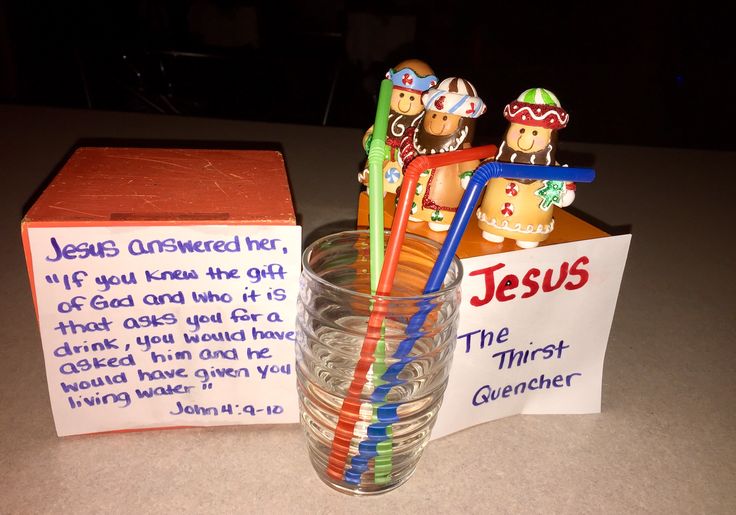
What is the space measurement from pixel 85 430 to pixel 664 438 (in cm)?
54

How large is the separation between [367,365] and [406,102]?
11.5 inches

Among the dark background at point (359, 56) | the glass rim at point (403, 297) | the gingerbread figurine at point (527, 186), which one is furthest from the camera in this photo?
the dark background at point (359, 56)

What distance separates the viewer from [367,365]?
49 cm

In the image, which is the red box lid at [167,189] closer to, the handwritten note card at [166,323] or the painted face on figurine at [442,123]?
the handwritten note card at [166,323]

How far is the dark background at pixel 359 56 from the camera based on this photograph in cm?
186

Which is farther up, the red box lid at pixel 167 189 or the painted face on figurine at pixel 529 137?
the painted face on figurine at pixel 529 137

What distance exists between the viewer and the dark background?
1.86 meters

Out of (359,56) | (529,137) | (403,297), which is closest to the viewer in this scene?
(403,297)

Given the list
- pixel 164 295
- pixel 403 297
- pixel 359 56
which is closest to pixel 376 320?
pixel 403 297

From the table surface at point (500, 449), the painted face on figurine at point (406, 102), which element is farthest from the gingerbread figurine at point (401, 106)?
the table surface at point (500, 449)

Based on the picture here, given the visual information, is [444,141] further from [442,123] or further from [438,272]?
[438,272]

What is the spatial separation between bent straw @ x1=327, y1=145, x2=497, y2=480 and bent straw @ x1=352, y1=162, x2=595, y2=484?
13mm

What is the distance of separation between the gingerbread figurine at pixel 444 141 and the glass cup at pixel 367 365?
70 mm

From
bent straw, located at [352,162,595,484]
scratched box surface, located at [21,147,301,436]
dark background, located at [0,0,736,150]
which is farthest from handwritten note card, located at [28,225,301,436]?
dark background, located at [0,0,736,150]
